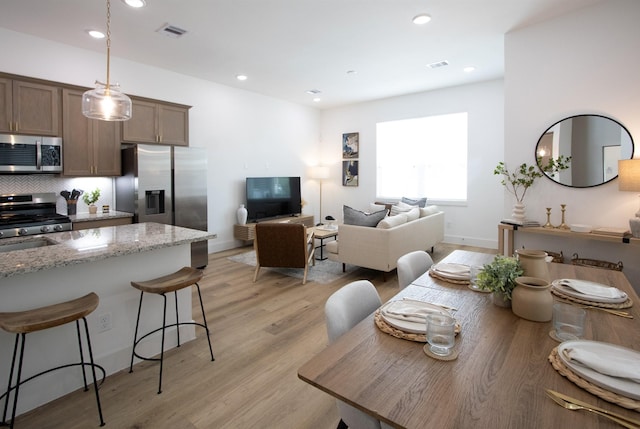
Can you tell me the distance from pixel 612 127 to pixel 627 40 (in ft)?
2.66

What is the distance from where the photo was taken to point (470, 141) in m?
5.98

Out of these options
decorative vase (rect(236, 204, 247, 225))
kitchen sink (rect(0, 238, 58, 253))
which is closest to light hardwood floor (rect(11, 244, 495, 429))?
kitchen sink (rect(0, 238, 58, 253))

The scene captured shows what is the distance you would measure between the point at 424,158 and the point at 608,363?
6131mm

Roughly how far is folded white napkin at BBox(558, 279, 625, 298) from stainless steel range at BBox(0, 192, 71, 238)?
4447mm

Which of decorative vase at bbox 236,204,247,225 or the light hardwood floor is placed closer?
the light hardwood floor

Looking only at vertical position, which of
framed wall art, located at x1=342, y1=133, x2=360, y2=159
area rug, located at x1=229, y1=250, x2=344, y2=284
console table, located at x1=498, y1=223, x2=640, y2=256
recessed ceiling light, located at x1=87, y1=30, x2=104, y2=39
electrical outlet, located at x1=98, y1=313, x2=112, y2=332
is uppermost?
recessed ceiling light, located at x1=87, y1=30, x2=104, y2=39

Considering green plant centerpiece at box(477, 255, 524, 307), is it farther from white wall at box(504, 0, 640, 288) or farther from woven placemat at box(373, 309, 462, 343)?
white wall at box(504, 0, 640, 288)

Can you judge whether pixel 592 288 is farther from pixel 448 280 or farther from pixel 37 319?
pixel 37 319

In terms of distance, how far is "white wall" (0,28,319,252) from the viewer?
3896 mm

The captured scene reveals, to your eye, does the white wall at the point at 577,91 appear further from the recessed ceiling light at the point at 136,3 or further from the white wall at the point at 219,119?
the white wall at the point at 219,119

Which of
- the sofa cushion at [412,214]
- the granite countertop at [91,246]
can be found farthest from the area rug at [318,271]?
the granite countertop at [91,246]

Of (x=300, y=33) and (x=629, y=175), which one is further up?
(x=300, y=33)

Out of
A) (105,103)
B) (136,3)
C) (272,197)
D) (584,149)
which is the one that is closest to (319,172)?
(272,197)

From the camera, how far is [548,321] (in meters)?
1.28
